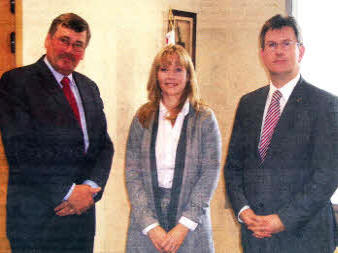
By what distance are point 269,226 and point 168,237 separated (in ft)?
1.25

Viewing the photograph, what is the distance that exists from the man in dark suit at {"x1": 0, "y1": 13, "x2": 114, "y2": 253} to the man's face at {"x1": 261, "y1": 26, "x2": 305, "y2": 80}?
748 millimetres

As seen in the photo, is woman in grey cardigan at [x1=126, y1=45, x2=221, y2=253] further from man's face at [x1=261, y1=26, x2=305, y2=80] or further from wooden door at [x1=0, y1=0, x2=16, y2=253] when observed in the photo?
wooden door at [x1=0, y1=0, x2=16, y2=253]

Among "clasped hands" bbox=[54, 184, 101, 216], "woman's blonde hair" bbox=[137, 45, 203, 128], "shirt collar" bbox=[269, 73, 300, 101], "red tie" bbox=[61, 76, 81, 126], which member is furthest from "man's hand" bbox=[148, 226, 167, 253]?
"shirt collar" bbox=[269, 73, 300, 101]

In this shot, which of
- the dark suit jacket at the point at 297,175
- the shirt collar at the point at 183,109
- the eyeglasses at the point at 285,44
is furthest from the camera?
the shirt collar at the point at 183,109

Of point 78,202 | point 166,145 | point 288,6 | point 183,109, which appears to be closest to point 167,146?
point 166,145

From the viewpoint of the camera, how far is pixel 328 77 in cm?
140

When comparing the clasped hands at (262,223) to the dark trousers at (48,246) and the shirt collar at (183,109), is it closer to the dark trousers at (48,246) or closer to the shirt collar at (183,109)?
the shirt collar at (183,109)

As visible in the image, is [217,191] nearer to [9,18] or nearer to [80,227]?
[80,227]

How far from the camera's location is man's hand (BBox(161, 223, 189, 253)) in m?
1.30

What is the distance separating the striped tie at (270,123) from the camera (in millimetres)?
1306

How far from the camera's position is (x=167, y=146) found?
1.38 meters

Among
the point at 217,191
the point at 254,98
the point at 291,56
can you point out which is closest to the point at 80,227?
the point at 217,191

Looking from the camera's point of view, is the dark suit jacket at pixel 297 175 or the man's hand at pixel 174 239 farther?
the man's hand at pixel 174 239

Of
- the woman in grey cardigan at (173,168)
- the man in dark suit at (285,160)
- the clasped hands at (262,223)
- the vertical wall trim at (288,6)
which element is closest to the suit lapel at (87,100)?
the woman in grey cardigan at (173,168)
